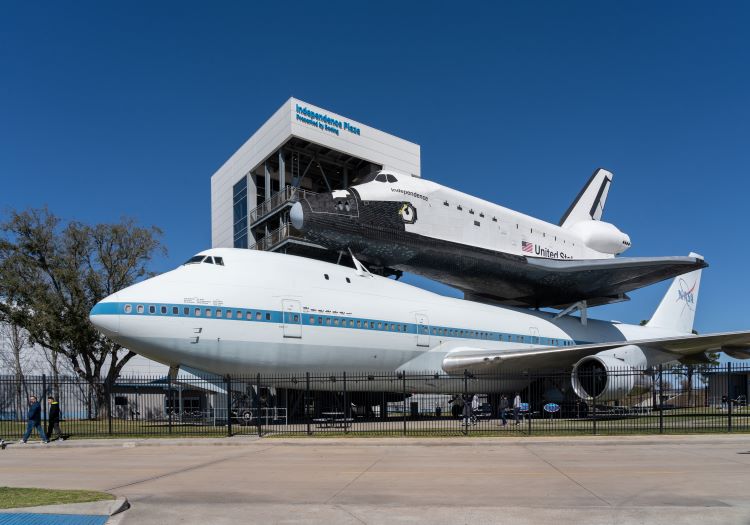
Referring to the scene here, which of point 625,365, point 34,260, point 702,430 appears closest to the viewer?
point 702,430

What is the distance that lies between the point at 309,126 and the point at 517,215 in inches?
536

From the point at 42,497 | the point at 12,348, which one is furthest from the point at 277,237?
the point at 42,497

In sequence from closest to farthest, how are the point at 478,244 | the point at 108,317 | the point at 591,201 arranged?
the point at 108,317 → the point at 478,244 → the point at 591,201

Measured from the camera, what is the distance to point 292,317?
66.1 ft

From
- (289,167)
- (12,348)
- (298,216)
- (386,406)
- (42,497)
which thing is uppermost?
(289,167)

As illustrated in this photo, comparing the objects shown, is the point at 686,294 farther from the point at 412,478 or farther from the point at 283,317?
the point at 412,478

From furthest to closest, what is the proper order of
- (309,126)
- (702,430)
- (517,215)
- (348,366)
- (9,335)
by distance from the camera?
(9,335), (309,126), (517,215), (348,366), (702,430)

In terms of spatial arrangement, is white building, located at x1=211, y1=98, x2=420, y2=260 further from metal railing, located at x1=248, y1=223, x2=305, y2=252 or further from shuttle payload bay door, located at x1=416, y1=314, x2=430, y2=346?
shuttle payload bay door, located at x1=416, y1=314, x2=430, y2=346

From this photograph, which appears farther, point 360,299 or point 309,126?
point 309,126

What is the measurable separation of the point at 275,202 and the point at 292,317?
1913 centimetres

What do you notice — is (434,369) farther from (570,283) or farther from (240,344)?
(570,283)

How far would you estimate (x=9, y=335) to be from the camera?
4159 cm

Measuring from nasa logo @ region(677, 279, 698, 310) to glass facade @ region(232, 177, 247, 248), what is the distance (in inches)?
1090

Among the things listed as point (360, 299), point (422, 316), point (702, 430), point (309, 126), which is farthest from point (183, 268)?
point (309, 126)
